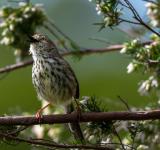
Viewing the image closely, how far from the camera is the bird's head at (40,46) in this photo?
718 centimetres

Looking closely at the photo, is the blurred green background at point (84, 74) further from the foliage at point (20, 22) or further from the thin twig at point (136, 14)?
the thin twig at point (136, 14)

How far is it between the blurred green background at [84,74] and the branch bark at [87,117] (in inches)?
226

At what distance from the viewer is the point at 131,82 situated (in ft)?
43.1

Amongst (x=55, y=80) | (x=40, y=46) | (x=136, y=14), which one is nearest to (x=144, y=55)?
(x=136, y=14)

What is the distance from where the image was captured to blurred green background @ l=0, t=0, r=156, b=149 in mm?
12672

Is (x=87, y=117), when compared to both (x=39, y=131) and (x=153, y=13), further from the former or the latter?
(x=39, y=131)

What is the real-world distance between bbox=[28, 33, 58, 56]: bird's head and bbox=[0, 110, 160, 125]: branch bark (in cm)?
166

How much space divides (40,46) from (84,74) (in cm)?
782

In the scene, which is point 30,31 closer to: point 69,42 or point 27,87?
point 69,42

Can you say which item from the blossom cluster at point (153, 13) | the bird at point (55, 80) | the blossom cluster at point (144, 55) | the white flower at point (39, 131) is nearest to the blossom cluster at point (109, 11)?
the blossom cluster at point (144, 55)

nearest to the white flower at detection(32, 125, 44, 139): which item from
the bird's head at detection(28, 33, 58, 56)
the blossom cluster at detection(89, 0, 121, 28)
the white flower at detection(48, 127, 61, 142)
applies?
the white flower at detection(48, 127, 61, 142)

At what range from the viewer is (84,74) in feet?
49.3

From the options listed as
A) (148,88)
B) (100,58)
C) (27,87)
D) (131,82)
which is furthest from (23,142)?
(100,58)

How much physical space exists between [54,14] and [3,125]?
11.8m
